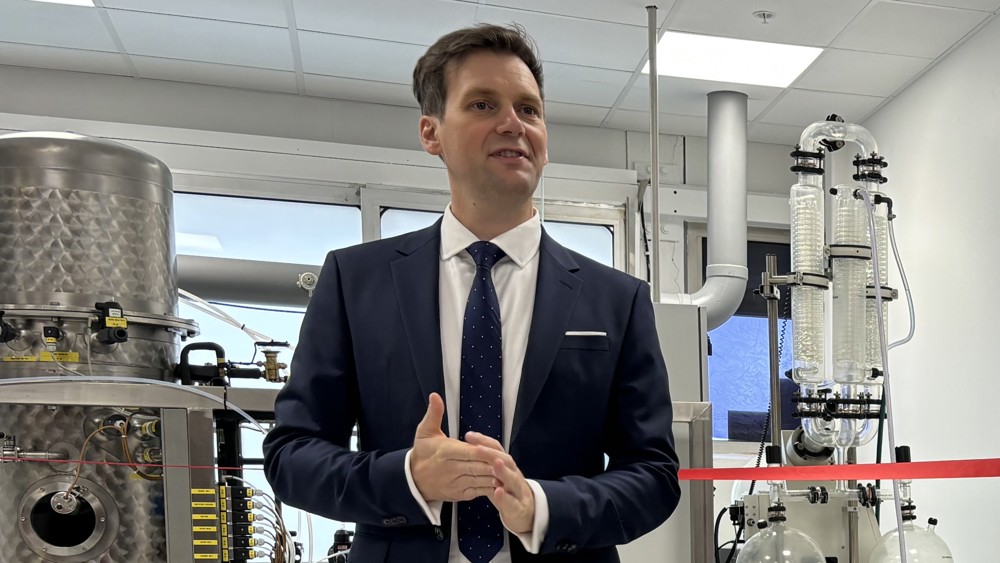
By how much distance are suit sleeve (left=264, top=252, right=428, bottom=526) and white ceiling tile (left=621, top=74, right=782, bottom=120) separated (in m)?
3.55

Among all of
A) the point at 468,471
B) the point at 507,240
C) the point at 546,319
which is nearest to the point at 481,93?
the point at 507,240

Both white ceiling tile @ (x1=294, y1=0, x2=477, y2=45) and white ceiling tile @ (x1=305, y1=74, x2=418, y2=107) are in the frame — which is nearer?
white ceiling tile @ (x1=294, y1=0, x2=477, y2=45)

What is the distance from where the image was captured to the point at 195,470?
178 centimetres

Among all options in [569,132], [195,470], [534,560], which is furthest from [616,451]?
[569,132]

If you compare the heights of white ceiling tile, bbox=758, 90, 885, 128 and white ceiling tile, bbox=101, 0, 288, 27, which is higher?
white ceiling tile, bbox=101, 0, 288, 27

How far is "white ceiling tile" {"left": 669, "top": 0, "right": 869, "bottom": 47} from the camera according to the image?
147 inches

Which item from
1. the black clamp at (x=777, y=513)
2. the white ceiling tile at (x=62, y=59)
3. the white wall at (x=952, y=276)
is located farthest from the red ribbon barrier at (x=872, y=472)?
the white ceiling tile at (x=62, y=59)

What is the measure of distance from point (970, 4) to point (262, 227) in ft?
11.0

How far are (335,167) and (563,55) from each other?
4.16 ft

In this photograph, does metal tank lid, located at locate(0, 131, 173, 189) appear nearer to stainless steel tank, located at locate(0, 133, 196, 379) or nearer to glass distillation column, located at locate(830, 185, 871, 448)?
stainless steel tank, located at locate(0, 133, 196, 379)

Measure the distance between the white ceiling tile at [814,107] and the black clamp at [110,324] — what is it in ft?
12.1

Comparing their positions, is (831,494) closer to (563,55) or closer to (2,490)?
(2,490)

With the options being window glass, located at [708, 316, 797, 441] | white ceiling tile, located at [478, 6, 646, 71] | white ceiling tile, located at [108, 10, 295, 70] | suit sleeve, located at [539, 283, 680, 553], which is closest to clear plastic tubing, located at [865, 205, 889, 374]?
suit sleeve, located at [539, 283, 680, 553]

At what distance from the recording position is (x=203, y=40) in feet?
13.5
